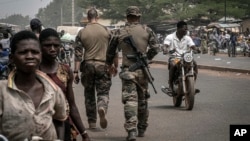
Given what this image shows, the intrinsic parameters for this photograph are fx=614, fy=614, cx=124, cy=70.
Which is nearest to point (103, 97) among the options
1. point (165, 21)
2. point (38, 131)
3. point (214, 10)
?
point (38, 131)

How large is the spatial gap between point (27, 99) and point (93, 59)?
5383mm

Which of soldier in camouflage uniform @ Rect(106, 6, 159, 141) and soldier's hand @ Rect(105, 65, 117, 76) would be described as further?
soldier's hand @ Rect(105, 65, 117, 76)

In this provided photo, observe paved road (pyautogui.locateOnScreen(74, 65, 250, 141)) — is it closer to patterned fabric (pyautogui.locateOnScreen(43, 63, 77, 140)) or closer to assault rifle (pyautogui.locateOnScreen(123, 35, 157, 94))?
assault rifle (pyautogui.locateOnScreen(123, 35, 157, 94))

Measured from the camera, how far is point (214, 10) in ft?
177

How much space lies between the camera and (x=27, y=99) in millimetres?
3299

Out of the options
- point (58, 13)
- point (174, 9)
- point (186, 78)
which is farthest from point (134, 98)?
point (58, 13)

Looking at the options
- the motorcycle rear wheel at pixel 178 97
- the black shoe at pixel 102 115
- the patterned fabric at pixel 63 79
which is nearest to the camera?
the patterned fabric at pixel 63 79

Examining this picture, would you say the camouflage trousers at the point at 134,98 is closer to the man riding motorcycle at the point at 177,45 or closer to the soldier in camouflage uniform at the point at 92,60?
the soldier in camouflage uniform at the point at 92,60

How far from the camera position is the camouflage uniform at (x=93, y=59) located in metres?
8.61

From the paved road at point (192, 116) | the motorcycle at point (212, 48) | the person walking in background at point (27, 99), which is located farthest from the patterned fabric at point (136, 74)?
the motorcycle at point (212, 48)

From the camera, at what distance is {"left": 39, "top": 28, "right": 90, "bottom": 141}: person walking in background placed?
14.9ft

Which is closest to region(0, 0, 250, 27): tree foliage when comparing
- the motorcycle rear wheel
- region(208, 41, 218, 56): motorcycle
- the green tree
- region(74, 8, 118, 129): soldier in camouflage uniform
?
region(208, 41, 218, 56): motorcycle

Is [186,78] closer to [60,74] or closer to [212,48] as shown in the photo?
[60,74]

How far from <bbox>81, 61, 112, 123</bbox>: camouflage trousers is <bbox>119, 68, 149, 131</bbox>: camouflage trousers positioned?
2.36 feet
